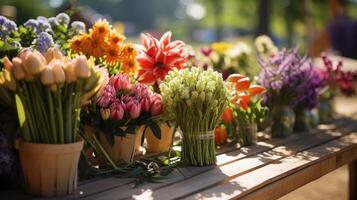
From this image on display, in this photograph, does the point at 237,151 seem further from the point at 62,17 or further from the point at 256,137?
the point at 62,17

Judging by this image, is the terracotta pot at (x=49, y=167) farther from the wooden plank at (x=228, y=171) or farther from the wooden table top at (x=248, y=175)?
the wooden plank at (x=228, y=171)

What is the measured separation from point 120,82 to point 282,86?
3.37ft

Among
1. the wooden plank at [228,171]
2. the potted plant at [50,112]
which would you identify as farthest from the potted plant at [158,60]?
the potted plant at [50,112]

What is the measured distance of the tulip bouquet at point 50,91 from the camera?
147 centimetres

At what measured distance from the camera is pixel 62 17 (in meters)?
2.29

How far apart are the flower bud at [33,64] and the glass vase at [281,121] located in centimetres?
150

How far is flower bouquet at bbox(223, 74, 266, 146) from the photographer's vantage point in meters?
2.38

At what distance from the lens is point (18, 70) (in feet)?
4.80

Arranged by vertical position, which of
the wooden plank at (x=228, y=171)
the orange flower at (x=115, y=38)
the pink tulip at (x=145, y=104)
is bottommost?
the wooden plank at (x=228, y=171)

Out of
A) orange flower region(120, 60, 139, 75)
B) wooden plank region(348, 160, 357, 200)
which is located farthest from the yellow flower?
orange flower region(120, 60, 139, 75)

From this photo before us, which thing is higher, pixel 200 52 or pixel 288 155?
pixel 200 52

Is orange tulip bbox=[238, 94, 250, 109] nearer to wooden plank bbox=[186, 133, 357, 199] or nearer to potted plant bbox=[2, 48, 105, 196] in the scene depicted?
wooden plank bbox=[186, 133, 357, 199]

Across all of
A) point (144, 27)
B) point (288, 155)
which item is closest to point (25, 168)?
point (288, 155)

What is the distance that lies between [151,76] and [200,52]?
51.5 inches
